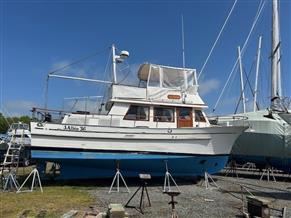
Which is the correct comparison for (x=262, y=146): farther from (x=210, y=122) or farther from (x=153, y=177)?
(x=153, y=177)

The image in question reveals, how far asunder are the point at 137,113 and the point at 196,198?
5.04 m

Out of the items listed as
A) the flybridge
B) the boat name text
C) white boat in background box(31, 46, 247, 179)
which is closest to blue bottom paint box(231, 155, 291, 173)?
white boat in background box(31, 46, 247, 179)

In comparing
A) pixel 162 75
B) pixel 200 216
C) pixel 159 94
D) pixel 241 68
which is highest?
pixel 241 68

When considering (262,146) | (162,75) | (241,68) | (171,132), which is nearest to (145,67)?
(162,75)

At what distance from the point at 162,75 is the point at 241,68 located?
16.5 meters

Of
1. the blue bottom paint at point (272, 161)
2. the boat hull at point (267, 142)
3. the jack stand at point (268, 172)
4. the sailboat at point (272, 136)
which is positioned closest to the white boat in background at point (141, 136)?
the sailboat at point (272, 136)

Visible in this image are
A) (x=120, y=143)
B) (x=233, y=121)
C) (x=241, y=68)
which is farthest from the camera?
(x=241, y=68)

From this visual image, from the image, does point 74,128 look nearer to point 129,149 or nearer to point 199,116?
point 129,149

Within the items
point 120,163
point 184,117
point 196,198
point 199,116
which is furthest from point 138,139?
point 196,198

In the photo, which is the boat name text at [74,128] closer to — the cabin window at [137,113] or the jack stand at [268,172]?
the cabin window at [137,113]

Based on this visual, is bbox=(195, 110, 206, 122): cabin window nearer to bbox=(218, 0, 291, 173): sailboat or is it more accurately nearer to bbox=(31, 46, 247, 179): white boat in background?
bbox=(31, 46, 247, 179): white boat in background

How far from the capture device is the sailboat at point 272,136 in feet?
60.3

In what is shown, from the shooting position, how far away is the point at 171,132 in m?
14.3

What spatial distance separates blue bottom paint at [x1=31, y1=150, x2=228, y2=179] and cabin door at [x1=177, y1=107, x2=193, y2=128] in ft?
5.45
